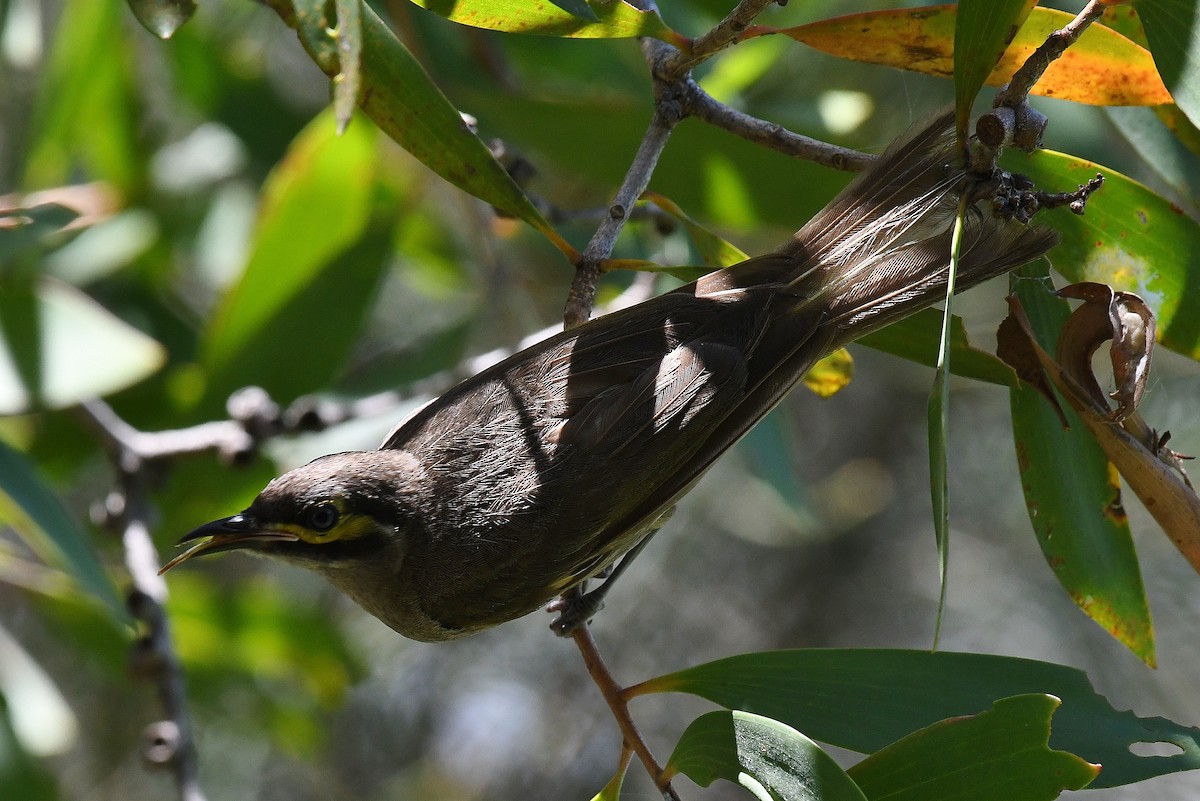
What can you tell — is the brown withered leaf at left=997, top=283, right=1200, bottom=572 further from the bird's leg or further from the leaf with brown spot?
the bird's leg

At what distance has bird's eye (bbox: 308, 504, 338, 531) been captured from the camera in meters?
2.37

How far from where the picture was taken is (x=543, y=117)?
3.49 meters

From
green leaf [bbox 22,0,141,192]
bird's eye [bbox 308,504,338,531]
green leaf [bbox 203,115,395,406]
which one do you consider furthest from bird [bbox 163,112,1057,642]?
green leaf [bbox 22,0,141,192]

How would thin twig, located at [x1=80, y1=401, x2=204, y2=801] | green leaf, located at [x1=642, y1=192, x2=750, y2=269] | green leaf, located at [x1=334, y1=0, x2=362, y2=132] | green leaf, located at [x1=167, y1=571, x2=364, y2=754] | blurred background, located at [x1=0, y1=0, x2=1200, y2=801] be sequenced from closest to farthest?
green leaf, located at [x1=334, y1=0, x2=362, y2=132]
green leaf, located at [x1=642, y1=192, x2=750, y2=269]
thin twig, located at [x1=80, y1=401, x2=204, y2=801]
blurred background, located at [x1=0, y1=0, x2=1200, y2=801]
green leaf, located at [x1=167, y1=571, x2=364, y2=754]

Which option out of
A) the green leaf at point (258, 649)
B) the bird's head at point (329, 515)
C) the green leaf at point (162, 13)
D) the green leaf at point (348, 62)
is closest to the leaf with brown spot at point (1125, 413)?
the green leaf at point (348, 62)

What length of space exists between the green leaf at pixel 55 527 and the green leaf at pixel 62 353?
368mm

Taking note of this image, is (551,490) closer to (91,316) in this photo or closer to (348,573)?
(348,573)

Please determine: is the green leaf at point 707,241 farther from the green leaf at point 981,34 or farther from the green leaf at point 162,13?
the green leaf at point 162,13

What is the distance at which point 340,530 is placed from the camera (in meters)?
2.42

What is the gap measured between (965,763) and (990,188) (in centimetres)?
90

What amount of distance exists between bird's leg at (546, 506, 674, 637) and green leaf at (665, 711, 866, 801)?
477 mm

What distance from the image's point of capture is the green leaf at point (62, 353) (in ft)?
9.53

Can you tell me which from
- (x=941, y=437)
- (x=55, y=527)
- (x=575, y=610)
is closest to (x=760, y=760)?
(x=941, y=437)

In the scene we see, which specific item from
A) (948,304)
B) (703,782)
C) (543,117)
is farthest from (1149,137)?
(543,117)
